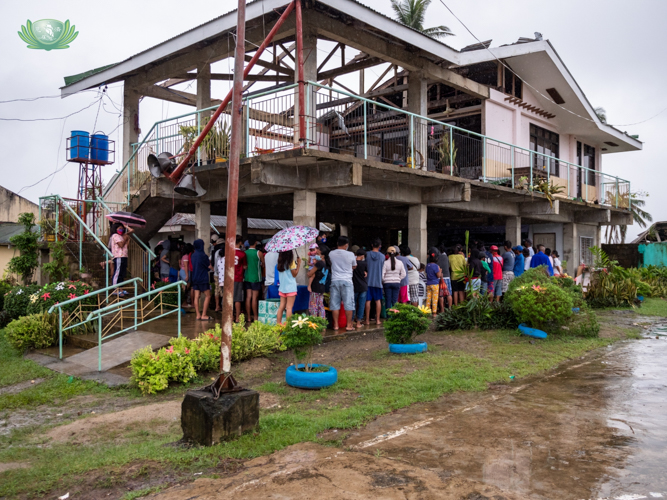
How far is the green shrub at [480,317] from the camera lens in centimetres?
1135

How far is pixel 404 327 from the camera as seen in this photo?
28.9 ft

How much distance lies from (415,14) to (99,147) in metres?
21.6

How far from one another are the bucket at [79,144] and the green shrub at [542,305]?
12576 mm

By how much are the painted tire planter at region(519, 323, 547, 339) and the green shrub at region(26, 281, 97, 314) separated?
8.80m

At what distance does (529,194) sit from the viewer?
16219 mm

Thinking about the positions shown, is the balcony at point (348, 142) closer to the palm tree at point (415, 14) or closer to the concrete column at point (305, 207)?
the concrete column at point (305, 207)

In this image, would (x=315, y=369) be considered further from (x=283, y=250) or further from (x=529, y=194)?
(x=529, y=194)

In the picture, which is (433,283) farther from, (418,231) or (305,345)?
(305,345)

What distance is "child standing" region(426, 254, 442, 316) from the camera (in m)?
12.7

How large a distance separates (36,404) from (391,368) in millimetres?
4879

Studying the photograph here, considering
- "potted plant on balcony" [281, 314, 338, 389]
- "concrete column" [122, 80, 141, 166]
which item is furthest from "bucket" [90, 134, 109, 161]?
"potted plant on balcony" [281, 314, 338, 389]

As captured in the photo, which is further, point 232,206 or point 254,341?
point 254,341

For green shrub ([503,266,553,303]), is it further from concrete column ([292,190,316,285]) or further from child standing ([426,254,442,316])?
concrete column ([292,190,316,285])

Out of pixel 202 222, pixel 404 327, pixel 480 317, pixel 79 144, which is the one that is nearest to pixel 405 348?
pixel 404 327
